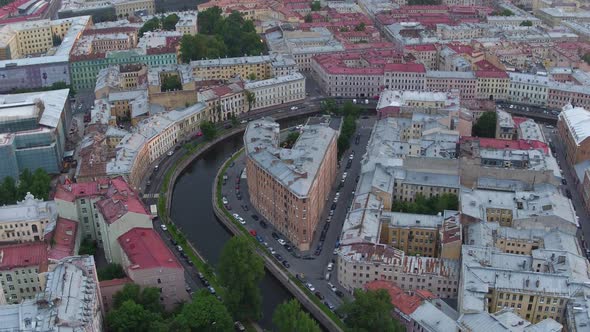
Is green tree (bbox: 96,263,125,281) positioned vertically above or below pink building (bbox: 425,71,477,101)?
below

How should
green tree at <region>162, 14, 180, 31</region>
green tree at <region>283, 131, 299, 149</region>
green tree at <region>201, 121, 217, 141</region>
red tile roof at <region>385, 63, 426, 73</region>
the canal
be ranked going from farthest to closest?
green tree at <region>162, 14, 180, 31</region> → red tile roof at <region>385, 63, 426, 73</region> → green tree at <region>201, 121, 217, 141</region> → green tree at <region>283, 131, 299, 149</region> → the canal

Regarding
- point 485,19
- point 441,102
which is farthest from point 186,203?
point 485,19

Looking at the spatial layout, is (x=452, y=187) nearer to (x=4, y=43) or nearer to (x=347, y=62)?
(x=347, y=62)

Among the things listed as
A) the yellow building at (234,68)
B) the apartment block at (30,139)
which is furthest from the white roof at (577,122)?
the apartment block at (30,139)

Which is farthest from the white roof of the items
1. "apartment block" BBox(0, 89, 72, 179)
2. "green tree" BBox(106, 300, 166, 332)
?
"apartment block" BBox(0, 89, 72, 179)

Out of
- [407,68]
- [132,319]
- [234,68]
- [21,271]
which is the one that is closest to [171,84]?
[234,68]

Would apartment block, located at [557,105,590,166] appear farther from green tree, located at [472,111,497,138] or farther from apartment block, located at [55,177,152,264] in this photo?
apartment block, located at [55,177,152,264]

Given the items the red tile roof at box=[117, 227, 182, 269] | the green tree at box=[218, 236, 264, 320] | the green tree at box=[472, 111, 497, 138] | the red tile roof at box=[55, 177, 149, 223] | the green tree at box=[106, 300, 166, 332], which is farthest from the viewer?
the green tree at box=[472, 111, 497, 138]
